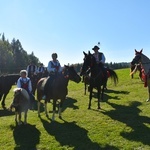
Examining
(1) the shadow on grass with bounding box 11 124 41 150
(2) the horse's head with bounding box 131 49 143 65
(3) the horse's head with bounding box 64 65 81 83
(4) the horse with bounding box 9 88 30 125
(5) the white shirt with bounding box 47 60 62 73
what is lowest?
(1) the shadow on grass with bounding box 11 124 41 150

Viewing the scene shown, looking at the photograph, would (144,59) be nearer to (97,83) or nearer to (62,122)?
(97,83)

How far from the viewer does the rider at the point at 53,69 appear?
13319mm

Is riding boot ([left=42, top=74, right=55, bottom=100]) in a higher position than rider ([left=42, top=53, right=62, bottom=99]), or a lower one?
lower

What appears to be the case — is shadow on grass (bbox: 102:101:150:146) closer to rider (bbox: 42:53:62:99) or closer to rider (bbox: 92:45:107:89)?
rider (bbox: 92:45:107:89)

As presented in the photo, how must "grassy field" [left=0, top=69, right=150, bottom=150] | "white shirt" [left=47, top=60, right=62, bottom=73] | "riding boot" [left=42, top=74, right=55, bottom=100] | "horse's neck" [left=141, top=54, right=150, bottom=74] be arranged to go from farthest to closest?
"horse's neck" [left=141, top=54, right=150, bottom=74], "white shirt" [left=47, top=60, right=62, bottom=73], "riding boot" [left=42, top=74, right=55, bottom=100], "grassy field" [left=0, top=69, right=150, bottom=150]

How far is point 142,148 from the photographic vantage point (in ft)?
29.5

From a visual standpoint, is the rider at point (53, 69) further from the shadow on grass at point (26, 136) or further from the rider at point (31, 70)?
the rider at point (31, 70)

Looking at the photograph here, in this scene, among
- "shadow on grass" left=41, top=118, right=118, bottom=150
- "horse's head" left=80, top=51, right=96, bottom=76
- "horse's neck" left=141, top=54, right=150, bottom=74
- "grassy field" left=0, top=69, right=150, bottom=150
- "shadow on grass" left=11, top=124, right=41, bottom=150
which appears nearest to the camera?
"shadow on grass" left=41, top=118, right=118, bottom=150

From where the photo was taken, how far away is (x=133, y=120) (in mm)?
12469

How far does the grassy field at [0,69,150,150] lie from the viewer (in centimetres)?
977

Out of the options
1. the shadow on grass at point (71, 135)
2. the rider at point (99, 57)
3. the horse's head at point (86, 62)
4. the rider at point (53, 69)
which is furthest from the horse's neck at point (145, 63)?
the shadow on grass at point (71, 135)

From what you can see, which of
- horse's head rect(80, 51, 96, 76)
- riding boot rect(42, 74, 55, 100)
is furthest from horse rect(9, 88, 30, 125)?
horse's head rect(80, 51, 96, 76)

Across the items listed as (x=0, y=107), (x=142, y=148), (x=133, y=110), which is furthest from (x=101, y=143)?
(x=0, y=107)

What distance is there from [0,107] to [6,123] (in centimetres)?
562
